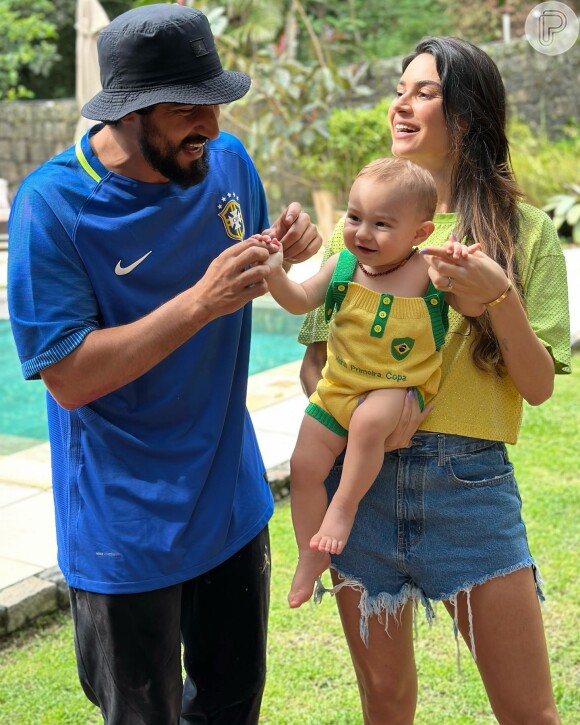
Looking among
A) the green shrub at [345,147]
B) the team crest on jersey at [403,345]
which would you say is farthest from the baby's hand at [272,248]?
the green shrub at [345,147]

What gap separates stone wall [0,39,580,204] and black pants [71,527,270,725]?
1649 centimetres

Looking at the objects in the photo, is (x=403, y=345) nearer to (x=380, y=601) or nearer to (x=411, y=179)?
(x=411, y=179)

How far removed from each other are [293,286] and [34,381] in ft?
23.9

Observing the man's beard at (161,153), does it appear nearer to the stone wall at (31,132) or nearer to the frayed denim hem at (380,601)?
the frayed denim hem at (380,601)

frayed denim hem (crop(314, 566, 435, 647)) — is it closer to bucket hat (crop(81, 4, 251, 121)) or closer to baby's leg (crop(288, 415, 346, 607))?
baby's leg (crop(288, 415, 346, 607))

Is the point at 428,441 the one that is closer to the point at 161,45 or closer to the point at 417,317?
the point at 417,317

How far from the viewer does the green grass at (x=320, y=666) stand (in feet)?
10.7

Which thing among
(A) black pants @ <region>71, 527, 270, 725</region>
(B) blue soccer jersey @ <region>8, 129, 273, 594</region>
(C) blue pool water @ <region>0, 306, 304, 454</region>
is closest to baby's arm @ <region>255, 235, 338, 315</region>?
(B) blue soccer jersey @ <region>8, 129, 273, 594</region>

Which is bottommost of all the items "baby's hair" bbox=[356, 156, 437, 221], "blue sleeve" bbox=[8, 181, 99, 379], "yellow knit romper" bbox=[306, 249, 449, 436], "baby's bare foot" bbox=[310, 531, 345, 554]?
"baby's bare foot" bbox=[310, 531, 345, 554]

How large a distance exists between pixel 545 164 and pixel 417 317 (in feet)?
45.2

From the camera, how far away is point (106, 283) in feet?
6.94

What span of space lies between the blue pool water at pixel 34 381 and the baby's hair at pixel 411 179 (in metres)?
5.14

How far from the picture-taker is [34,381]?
9078 millimetres

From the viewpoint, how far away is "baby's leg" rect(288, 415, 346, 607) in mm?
2258
